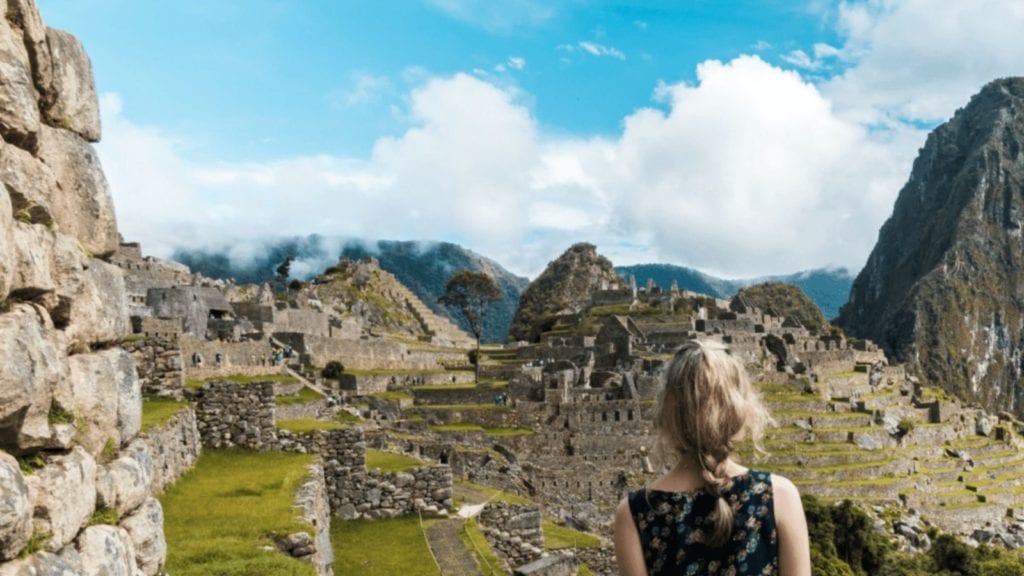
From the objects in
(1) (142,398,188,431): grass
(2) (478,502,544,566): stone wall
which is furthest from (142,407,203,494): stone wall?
(2) (478,502,544,566): stone wall

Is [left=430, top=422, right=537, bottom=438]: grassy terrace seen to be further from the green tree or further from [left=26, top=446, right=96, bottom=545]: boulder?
[left=26, top=446, right=96, bottom=545]: boulder

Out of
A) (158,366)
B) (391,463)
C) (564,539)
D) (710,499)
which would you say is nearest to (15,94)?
(710,499)

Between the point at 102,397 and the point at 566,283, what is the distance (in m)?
92.3

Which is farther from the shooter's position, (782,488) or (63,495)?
(63,495)

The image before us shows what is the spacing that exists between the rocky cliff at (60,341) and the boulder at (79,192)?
0.04 feet

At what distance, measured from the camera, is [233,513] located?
10812 millimetres

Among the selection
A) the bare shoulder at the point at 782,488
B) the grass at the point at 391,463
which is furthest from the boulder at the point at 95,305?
the grass at the point at 391,463

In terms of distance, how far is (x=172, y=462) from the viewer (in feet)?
38.2

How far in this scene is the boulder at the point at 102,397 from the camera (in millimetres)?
4980

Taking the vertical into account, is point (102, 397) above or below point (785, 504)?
above

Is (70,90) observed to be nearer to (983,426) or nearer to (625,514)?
(625,514)

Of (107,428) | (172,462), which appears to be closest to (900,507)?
(172,462)

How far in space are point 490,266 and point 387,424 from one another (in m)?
137

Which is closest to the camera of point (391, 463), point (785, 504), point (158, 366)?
point (785, 504)
